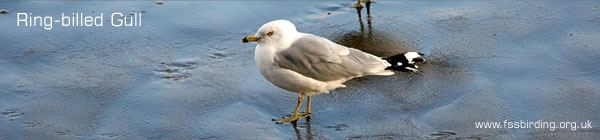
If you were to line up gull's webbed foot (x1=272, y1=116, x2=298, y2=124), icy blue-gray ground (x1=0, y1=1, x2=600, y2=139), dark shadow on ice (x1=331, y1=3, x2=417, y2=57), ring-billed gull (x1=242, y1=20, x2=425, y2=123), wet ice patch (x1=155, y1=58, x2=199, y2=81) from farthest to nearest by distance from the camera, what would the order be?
dark shadow on ice (x1=331, y1=3, x2=417, y2=57) → wet ice patch (x1=155, y1=58, x2=199, y2=81) → gull's webbed foot (x1=272, y1=116, x2=298, y2=124) → icy blue-gray ground (x1=0, y1=1, x2=600, y2=139) → ring-billed gull (x1=242, y1=20, x2=425, y2=123)

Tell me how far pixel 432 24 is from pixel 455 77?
149cm

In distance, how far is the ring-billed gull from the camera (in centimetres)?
455

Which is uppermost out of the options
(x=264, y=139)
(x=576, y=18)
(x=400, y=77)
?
(x=576, y=18)

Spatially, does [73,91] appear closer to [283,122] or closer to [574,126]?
[283,122]

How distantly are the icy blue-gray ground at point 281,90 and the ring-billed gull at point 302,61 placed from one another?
296 mm

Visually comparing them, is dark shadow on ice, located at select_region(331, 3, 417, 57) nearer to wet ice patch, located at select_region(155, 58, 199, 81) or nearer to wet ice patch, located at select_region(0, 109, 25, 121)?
wet ice patch, located at select_region(155, 58, 199, 81)

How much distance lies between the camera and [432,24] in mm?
6824

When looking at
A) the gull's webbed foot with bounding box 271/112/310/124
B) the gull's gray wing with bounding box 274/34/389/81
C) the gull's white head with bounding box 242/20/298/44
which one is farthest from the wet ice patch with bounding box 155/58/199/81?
the gull's gray wing with bounding box 274/34/389/81

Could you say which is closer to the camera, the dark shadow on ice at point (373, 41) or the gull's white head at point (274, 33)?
the gull's white head at point (274, 33)

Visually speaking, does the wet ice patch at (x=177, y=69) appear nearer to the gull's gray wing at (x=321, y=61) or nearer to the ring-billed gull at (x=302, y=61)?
the ring-billed gull at (x=302, y=61)

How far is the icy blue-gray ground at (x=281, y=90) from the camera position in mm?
4676

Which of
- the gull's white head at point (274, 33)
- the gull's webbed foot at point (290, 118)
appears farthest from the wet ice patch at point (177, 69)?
the gull's white head at point (274, 33)

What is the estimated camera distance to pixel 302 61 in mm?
4590

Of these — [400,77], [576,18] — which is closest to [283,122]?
[400,77]
